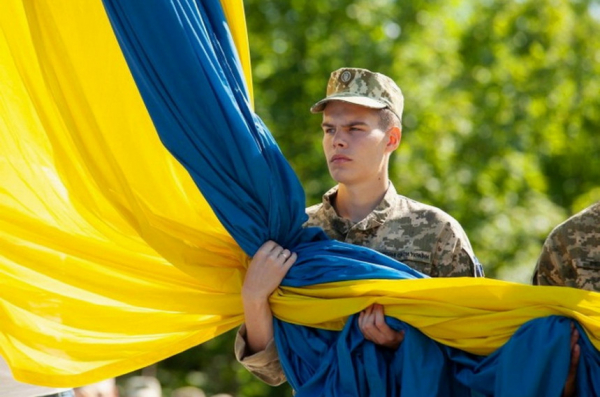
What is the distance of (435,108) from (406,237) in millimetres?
10733

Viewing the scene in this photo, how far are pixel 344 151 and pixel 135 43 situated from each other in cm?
93

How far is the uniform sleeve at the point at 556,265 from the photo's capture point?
5.05 meters

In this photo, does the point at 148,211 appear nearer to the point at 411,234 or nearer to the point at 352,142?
the point at 352,142

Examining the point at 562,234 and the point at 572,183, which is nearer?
the point at 562,234

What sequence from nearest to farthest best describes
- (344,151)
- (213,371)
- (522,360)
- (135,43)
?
(522,360) < (135,43) < (344,151) < (213,371)

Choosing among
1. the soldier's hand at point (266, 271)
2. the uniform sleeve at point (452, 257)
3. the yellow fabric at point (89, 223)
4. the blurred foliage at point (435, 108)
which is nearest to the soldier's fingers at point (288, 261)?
the soldier's hand at point (266, 271)

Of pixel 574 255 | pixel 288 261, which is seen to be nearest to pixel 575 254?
pixel 574 255

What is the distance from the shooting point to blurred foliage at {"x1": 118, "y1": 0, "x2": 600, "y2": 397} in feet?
48.5

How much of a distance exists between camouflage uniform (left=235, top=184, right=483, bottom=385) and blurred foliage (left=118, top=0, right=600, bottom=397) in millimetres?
8651

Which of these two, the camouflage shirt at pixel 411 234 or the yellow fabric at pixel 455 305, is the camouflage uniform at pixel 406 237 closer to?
the camouflage shirt at pixel 411 234

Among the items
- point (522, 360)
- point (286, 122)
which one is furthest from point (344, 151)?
point (286, 122)

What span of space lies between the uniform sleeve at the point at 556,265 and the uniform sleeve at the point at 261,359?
117 cm

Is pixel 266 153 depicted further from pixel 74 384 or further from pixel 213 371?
pixel 213 371

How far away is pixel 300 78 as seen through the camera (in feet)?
49.3
